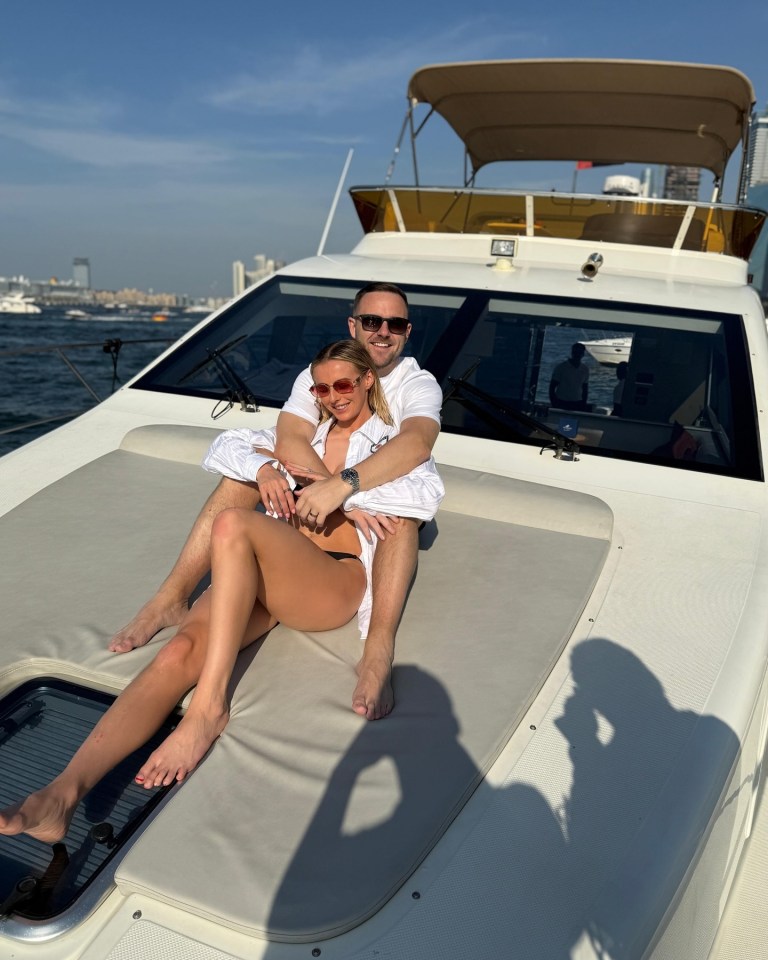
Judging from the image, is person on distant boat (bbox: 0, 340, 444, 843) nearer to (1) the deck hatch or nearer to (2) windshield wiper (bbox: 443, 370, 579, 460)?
(1) the deck hatch

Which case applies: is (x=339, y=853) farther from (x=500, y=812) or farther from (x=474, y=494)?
(x=474, y=494)

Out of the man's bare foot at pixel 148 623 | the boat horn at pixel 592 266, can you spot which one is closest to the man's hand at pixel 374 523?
the man's bare foot at pixel 148 623

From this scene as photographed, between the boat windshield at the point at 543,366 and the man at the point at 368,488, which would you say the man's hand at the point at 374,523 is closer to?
the man at the point at 368,488

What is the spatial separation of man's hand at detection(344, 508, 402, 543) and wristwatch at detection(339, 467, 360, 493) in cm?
8

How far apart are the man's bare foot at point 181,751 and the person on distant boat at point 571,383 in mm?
2442

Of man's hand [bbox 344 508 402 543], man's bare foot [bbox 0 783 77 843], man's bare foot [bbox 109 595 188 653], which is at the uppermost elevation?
man's hand [bbox 344 508 402 543]

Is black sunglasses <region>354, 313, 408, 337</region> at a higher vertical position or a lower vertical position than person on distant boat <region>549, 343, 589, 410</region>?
higher

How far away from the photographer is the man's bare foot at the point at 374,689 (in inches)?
80.0

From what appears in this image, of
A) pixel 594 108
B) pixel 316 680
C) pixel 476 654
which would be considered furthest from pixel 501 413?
pixel 594 108

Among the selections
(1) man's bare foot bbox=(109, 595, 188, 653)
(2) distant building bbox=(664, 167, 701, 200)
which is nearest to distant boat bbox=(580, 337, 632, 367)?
(1) man's bare foot bbox=(109, 595, 188, 653)

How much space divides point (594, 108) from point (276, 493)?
4.47m

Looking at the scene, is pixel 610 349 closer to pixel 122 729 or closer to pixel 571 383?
pixel 571 383

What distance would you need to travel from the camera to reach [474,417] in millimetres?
3643

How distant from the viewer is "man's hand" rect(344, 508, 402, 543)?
2.45m
